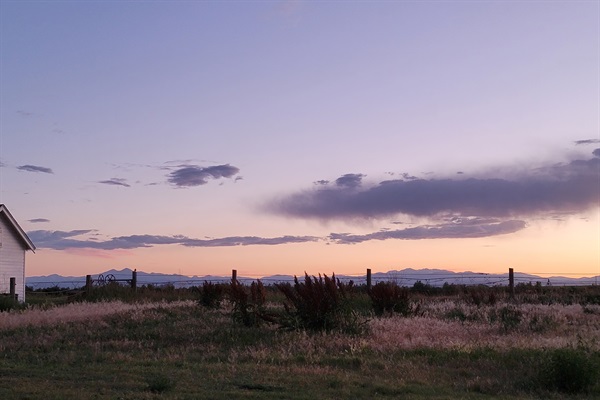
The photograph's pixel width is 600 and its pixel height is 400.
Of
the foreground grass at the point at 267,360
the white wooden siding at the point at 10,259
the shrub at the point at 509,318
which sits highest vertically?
the white wooden siding at the point at 10,259

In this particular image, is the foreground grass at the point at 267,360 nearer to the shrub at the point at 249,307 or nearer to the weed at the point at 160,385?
the weed at the point at 160,385

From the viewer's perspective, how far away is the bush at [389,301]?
21219 millimetres

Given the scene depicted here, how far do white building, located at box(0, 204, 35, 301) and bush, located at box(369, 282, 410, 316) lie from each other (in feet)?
78.8

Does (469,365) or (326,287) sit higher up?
(326,287)

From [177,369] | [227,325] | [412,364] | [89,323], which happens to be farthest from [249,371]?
[89,323]

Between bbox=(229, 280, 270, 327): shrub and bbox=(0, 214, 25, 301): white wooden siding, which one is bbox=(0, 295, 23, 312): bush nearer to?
bbox=(229, 280, 270, 327): shrub

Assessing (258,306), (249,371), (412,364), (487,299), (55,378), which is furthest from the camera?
(487,299)

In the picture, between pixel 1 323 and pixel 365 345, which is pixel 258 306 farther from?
pixel 1 323

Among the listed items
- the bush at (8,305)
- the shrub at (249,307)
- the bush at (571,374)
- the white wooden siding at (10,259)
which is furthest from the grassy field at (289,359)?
the white wooden siding at (10,259)

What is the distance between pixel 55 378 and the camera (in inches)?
398

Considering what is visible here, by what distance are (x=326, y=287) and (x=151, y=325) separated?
4.63m

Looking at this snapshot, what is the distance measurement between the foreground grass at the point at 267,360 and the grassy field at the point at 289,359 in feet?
0.08

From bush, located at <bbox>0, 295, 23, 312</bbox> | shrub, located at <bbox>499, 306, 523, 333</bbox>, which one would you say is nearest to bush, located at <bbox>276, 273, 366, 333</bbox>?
shrub, located at <bbox>499, 306, 523, 333</bbox>

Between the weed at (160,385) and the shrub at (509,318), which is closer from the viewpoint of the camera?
the weed at (160,385)
